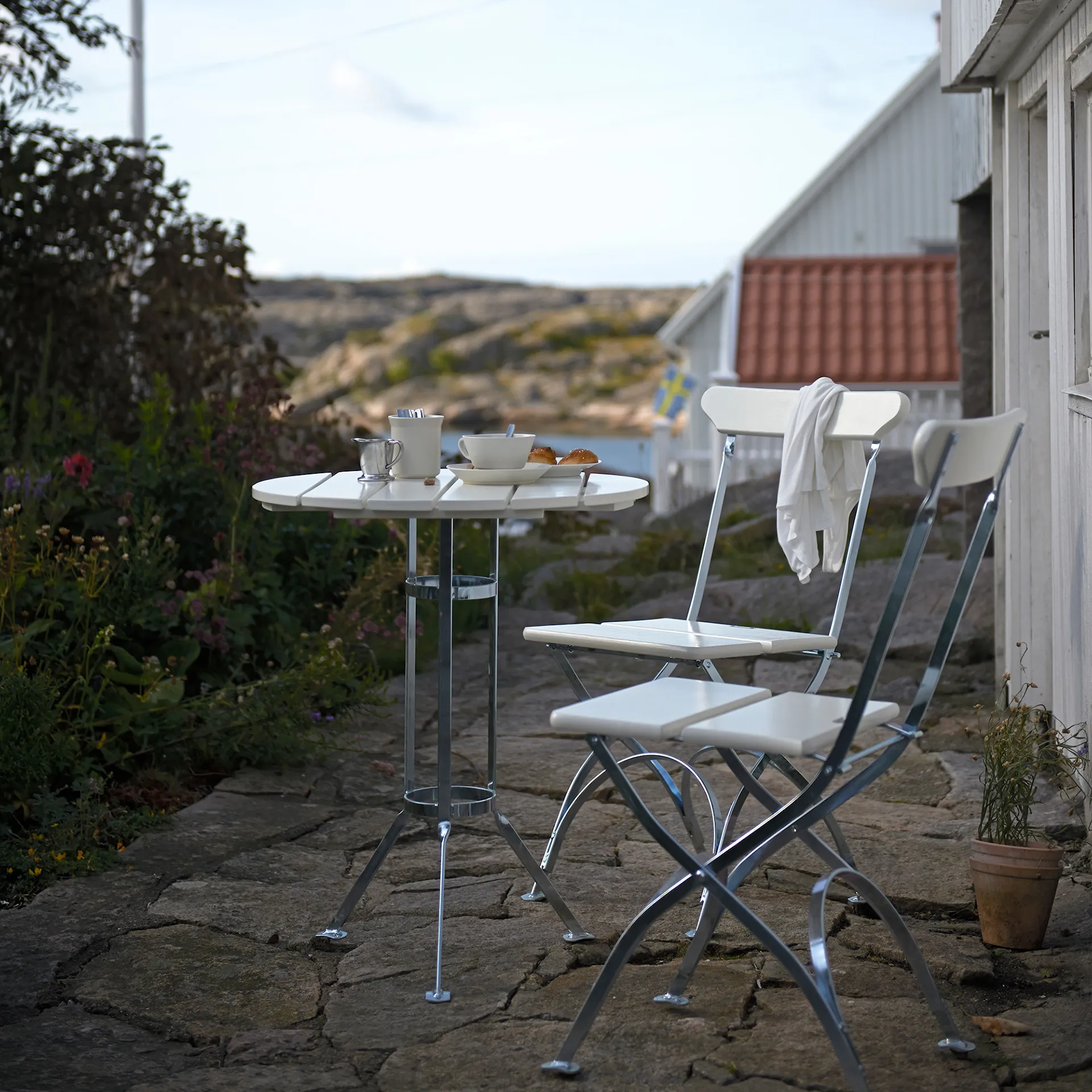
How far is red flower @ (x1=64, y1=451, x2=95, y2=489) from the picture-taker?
14.1 ft

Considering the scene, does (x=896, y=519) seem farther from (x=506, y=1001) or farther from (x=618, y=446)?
(x=618, y=446)

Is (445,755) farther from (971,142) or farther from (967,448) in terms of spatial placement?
(971,142)

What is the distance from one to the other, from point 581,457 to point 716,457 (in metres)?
7.84

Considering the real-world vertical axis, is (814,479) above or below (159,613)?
above

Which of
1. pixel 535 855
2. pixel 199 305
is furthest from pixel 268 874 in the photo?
pixel 199 305

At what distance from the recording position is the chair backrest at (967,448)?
2.19m

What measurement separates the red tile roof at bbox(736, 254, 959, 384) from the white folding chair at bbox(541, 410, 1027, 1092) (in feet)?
30.0

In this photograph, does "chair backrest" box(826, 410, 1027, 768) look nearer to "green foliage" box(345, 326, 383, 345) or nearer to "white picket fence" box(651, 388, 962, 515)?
"white picket fence" box(651, 388, 962, 515)

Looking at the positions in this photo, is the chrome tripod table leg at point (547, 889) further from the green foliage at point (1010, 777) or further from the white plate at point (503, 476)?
the green foliage at point (1010, 777)

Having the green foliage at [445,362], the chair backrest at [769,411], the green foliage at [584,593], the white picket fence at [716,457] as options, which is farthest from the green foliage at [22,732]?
the green foliage at [445,362]

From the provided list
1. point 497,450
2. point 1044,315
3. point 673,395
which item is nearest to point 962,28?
point 1044,315

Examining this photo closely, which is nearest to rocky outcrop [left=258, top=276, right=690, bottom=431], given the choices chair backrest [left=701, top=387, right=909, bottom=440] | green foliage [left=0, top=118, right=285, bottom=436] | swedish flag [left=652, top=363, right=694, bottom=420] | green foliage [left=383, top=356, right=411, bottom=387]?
green foliage [left=383, top=356, right=411, bottom=387]

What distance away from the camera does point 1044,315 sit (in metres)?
4.54

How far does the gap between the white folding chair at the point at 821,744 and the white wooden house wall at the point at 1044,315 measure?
1257 millimetres
